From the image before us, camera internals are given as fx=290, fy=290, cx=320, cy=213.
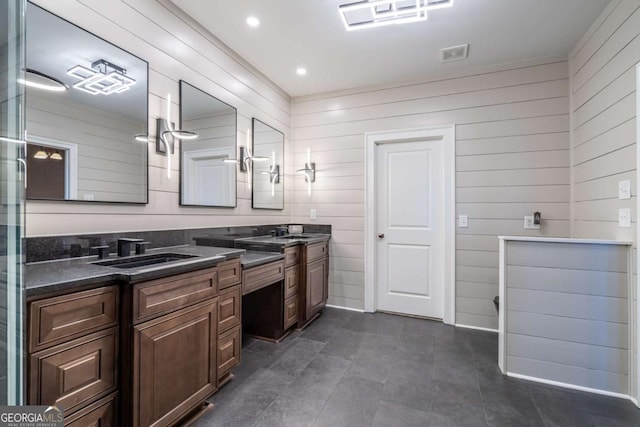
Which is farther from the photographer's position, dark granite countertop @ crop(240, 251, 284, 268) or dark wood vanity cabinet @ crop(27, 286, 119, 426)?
dark granite countertop @ crop(240, 251, 284, 268)

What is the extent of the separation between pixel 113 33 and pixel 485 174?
3.32 m

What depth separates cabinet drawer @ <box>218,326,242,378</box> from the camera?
183cm

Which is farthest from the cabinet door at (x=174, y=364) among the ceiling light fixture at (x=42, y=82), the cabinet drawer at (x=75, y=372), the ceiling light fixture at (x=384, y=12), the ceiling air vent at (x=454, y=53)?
the ceiling air vent at (x=454, y=53)

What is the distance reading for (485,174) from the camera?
3.03 metres

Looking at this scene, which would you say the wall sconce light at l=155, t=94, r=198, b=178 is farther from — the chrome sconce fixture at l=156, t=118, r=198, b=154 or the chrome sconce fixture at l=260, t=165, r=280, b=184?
the chrome sconce fixture at l=260, t=165, r=280, b=184

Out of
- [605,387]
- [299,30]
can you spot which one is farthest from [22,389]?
[605,387]

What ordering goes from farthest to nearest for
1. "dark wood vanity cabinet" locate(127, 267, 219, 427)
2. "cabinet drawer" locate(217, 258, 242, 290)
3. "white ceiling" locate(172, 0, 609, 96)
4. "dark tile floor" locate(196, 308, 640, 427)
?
"white ceiling" locate(172, 0, 609, 96) → "cabinet drawer" locate(217, 258, 242, 290) → "dark tile floor" locate(196, 308, 640, 427) → "dark wood vanity cabinet" locate(127, 267, 219, 427)

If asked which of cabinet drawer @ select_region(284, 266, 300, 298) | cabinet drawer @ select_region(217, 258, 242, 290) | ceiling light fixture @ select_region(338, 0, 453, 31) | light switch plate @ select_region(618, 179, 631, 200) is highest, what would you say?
ceiling light fixture @ select_region(338, 0, 453, 31)

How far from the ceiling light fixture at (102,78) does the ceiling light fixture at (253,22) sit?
3.43 feet

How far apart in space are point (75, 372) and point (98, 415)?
0.82 ft

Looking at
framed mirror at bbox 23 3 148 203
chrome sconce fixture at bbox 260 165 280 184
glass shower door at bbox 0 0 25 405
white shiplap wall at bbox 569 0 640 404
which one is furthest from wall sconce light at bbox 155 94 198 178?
white shiplap wall at bbox 569 0 640 404

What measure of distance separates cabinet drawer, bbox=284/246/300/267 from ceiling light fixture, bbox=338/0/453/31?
1981 millimetres

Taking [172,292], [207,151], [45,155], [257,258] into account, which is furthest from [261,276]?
[45,155]

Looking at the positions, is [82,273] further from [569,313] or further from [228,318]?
[569,313]
